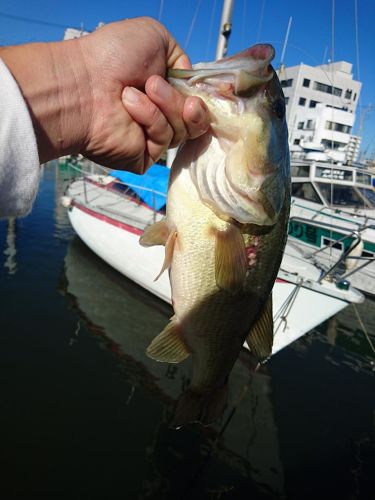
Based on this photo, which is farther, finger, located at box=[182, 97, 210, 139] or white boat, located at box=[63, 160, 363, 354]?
white boat, located at box=[63, 160, 363, 354]

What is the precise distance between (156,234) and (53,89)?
34.4 inches

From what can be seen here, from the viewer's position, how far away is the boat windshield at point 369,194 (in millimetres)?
12741

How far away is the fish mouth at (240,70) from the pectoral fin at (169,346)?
1.40 meters

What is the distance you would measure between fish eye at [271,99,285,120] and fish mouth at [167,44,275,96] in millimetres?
175

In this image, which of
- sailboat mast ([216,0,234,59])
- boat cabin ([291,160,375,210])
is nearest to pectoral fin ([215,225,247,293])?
sailboat mast ([216,0,234,59])

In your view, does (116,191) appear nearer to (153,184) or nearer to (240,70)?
(153,184)

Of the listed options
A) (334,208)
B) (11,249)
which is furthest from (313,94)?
(11,249)

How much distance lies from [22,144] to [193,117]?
0.73 metres

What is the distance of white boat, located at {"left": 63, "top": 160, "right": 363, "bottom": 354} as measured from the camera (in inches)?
258

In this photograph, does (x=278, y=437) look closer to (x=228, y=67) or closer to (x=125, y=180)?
(x=228, y=67)

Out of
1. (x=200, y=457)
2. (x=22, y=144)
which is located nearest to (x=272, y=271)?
(x=22, y=144)

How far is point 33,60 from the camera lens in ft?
5.18

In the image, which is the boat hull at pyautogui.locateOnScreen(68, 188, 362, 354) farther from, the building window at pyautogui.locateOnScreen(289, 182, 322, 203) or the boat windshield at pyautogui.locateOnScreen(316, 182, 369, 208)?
the boat windshield at pyautogui.locateOnScreen(316, 182, 369, 208)

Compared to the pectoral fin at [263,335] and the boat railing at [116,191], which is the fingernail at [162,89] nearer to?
the pectoral fin at [263,335]
